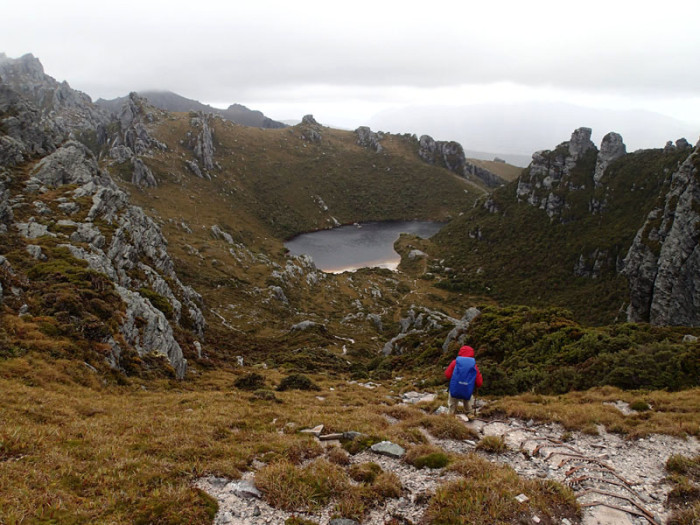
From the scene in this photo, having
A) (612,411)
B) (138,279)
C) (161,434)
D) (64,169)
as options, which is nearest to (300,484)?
(161,434)

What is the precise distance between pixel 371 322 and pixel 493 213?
90.1 meters

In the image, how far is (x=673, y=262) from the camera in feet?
202

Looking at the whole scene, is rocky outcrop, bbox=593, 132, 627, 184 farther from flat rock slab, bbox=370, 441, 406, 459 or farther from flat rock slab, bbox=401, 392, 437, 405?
flat rock slab, bbox=370, 441, 406, 459

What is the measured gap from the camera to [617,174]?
112625 mm

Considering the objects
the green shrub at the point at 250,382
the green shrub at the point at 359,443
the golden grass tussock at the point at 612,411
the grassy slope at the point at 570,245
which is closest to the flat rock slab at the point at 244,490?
the green shrub at the point at 359,443

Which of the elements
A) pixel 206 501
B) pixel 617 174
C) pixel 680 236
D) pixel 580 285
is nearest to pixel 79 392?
pixel 206 501

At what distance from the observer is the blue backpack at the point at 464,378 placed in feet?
50.5

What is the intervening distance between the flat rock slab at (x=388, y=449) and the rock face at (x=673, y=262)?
223ft

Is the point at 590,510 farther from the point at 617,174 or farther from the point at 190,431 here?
the point at 617,174

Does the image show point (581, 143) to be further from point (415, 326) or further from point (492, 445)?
point (492, 445)

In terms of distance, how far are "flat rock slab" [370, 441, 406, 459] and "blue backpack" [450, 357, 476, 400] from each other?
456 cm

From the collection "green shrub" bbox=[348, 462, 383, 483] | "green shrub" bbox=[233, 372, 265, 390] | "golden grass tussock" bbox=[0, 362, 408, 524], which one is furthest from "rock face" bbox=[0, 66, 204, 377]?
"green shrub" bbox=[348, 462, 383, 483]

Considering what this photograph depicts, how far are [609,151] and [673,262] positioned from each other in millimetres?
73829

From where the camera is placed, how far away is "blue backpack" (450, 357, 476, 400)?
50.5 ft
